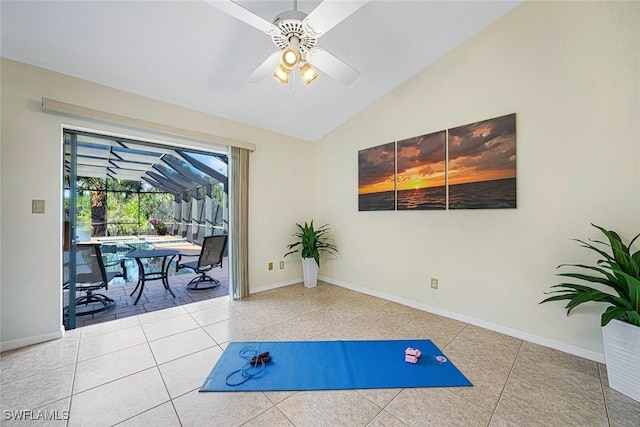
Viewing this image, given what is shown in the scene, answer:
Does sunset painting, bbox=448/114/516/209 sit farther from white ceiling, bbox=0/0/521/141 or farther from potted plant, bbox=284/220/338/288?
potted plant, bbox=284/220/338/288

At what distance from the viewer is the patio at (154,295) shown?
301 cm

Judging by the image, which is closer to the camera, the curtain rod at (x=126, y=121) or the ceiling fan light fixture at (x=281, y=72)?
the ceiling fan light fixture at (x=281, y=72)

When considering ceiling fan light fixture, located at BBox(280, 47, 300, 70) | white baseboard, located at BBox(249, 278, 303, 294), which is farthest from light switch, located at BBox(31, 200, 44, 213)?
ceiling fan light fixture, located at BBox(280, 47, 300, 70)

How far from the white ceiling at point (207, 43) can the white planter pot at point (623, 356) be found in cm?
278

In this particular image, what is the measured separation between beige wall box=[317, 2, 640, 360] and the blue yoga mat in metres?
1.01

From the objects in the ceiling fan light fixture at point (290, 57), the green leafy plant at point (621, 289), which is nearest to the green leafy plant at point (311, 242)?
the ceiling fan light fixture at point (290, 57)

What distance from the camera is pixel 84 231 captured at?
10.3ft

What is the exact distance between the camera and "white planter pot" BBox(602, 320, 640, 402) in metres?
1.62

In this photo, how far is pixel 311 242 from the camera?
4047mm

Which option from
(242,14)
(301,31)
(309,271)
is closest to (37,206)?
(242,14)

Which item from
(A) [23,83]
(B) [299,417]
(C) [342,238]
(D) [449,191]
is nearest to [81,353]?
(B) [299,417]

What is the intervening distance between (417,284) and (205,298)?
3.03 meters

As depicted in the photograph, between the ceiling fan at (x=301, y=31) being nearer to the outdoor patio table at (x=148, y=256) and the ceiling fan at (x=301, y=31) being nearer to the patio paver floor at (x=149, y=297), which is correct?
the outdoor patio table at (x=148, y=256)

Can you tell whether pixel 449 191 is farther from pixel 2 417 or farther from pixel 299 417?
pixel 2 417
